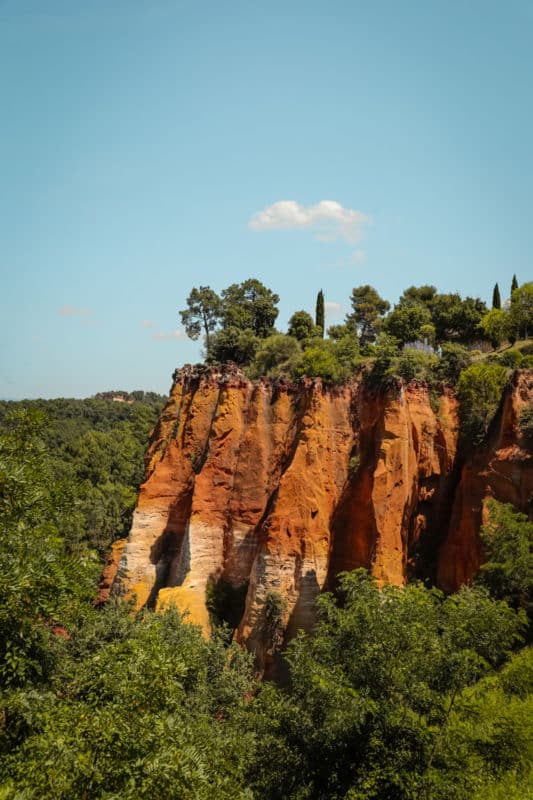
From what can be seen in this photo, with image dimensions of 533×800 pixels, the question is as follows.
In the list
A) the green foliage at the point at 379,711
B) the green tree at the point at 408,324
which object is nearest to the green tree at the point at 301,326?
the green tree at the point at 408,324

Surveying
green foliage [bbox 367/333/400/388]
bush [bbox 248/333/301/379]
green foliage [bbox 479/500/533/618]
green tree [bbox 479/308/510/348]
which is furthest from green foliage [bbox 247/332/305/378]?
green foliage [bbox 479/500/533/618]

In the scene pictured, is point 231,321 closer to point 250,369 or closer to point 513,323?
point 250,369

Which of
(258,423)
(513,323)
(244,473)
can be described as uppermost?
(513,323)

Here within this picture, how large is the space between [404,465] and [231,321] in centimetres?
2111

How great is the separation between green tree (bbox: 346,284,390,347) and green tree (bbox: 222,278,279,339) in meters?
8.94

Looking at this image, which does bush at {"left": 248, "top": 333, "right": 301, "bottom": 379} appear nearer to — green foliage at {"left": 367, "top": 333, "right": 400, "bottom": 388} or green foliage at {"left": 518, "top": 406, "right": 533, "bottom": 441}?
green foliage at {"left": 367, "top": 333, "right": 400, "bottom": 388}

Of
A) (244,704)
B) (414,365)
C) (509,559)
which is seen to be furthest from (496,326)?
(244,704)

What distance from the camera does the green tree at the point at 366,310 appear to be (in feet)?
155

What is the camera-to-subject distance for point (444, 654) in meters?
11.3

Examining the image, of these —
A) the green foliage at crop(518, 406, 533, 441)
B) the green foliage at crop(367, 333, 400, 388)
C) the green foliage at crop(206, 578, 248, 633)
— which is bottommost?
the green foliage at crop(206, 578, 248, 633)

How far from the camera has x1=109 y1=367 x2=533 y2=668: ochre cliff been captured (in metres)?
19.6

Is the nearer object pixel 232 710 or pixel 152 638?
pixel 152 638

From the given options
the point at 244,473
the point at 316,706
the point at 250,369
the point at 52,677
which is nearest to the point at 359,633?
the point at 316,706

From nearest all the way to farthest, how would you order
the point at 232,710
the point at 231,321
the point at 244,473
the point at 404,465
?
1. the point at 232,710
2. the point at 404,465
3. the point at 244,473
4. the point at 231,321
